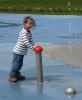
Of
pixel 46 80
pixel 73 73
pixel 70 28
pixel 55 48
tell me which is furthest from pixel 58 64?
pixel 70 28

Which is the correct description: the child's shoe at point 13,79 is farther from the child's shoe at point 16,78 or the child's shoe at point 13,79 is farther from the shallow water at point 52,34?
the shallow water at point 52,34

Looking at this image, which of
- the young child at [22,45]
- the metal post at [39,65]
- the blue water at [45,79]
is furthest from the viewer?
the young child at [22,45]

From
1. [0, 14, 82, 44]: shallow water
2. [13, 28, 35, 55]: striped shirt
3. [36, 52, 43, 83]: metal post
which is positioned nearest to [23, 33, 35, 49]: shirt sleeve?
[13, 28, 35, 55]: striped shirt

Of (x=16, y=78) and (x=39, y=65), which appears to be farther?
(x=16, y=78)

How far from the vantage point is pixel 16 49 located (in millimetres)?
11344

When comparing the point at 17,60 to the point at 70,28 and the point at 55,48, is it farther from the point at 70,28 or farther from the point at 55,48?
the point at 70,28

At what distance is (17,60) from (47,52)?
183 inches

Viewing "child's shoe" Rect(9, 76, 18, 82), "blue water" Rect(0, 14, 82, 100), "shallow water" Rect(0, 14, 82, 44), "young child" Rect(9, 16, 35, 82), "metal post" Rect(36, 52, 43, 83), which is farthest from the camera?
"shallow water" Rect(0, 14, 82, 44)

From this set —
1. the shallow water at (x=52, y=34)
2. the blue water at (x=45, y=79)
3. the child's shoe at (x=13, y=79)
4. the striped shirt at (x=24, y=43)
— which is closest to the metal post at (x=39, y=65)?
the blue water at (x=45, y=79)

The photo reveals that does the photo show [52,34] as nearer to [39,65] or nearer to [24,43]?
[24,43]

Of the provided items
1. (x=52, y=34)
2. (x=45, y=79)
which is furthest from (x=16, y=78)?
(x=52, y=34)

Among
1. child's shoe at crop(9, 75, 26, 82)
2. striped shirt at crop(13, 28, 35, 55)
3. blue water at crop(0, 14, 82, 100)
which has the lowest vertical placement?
blue water at crop(0, 14, 82, 100)

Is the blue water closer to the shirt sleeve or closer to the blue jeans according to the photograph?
the blue jeans

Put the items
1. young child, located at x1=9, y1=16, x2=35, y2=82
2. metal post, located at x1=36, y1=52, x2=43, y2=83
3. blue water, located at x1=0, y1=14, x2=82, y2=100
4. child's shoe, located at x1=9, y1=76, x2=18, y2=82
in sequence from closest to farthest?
blue water, located at x1=0, y1=14, x2=82, y2=100, metal post, located at x1=36, y1=52, x2=43, y2=83, young child, located at x1=9, y1=16, x2=35, y2=82, child's shoe, located at x1=9, y1=76, x2=18, y2=82
